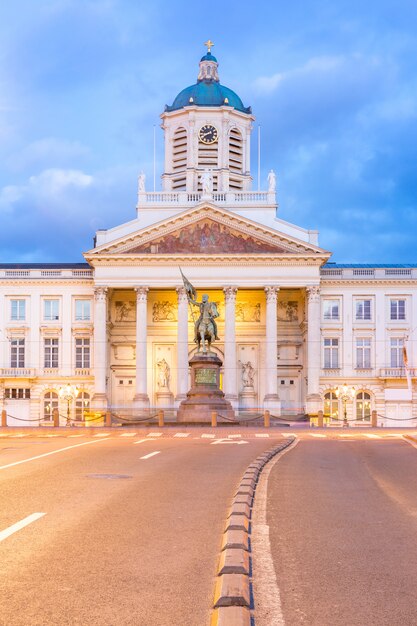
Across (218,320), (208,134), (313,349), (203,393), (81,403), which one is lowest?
(81,403)

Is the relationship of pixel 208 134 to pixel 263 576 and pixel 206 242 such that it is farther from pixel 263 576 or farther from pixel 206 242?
pixel 263 576

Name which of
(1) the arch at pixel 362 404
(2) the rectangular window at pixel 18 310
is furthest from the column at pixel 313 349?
(2) the rectangular window at pixel 18 310

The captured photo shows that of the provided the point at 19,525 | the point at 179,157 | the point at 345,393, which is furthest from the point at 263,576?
the point at 179,157

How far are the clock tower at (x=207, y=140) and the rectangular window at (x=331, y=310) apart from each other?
14051 millimetres

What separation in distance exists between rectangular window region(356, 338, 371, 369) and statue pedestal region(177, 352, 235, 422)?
28.2m

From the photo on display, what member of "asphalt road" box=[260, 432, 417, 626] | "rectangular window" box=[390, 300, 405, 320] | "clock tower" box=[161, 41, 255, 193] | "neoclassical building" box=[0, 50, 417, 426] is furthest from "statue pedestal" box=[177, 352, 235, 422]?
"clock tower" box=[161, 41, 255, 193]

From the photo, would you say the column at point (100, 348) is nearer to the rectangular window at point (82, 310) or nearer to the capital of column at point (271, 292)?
the rectangular window at point (82, 310)

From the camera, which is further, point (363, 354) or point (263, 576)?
point (363, 354)

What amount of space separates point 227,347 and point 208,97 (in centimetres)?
2697

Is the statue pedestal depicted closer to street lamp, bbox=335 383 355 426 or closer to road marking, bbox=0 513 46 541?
street lamp, bbox=335 383 355 426

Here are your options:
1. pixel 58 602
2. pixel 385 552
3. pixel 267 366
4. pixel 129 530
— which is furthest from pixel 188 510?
pixel 267 366

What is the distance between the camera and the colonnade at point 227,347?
75.0 metres

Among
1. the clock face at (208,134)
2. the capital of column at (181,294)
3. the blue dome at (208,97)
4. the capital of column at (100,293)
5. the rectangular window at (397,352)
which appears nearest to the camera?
the capital of column at (100,293)

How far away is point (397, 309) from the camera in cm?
8012
